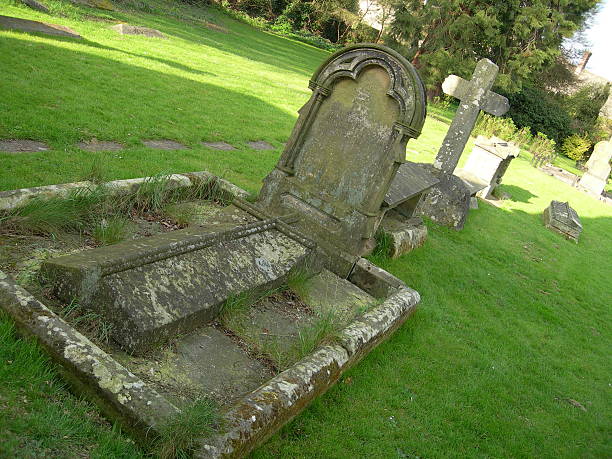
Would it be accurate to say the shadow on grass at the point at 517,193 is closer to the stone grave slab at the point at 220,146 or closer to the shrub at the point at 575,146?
the stone grave slab at the point at 220,146

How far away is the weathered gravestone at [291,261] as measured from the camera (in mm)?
3295

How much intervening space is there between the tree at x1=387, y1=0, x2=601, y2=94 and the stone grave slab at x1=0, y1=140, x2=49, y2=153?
25430mm

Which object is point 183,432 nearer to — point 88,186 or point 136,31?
point 88,186

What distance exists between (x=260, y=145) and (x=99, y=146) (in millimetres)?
4060

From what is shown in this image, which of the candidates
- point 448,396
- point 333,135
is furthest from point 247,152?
point 448,396

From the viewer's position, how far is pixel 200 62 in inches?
665

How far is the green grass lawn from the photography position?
325 cm

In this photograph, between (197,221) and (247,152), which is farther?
(247,152)

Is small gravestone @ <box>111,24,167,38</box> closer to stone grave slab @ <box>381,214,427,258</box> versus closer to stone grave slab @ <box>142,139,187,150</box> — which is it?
stone grave slab @ <box>142,139,187,150</box>

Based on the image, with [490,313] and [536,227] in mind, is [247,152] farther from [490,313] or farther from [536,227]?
[536,227]

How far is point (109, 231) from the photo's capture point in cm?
454

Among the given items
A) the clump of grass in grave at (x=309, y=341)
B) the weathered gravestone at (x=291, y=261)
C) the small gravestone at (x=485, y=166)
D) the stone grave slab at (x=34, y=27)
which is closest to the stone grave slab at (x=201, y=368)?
the weathered gravestone at (x=291, y=261)

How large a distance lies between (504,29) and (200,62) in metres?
20.5

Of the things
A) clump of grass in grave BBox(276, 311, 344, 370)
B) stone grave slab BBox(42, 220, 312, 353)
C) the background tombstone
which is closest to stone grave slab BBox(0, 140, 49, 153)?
the background tombstone
